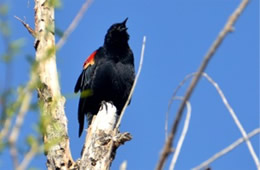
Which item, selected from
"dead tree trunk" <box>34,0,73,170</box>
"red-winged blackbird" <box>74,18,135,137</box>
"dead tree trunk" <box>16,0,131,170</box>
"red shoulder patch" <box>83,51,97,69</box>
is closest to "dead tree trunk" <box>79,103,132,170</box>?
"dead tree trunk" <box>16,0,131,170</box>

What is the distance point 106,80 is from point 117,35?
645mm

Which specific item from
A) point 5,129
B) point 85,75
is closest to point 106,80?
point 85,75

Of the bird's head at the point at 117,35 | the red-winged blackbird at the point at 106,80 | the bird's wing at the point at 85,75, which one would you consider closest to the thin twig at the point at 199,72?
the red-winged blackbird at the point at 106,80

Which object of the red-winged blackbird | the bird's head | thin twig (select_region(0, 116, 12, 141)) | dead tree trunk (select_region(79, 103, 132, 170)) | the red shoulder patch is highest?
the bird's head

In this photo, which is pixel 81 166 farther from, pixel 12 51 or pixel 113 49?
pixel 113 49

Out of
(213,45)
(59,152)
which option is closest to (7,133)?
(213,45)

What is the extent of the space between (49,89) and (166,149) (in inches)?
105

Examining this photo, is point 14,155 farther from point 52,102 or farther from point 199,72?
point 52,102

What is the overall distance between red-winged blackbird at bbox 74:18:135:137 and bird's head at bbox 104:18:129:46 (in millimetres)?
108

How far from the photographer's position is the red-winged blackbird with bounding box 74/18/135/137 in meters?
6.46

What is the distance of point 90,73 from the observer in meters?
6.52

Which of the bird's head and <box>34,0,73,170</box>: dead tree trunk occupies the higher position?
the bird's head

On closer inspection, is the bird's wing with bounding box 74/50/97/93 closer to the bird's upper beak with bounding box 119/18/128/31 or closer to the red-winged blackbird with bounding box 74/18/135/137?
the red-winged blackbird with bounding box 74/18/135/137

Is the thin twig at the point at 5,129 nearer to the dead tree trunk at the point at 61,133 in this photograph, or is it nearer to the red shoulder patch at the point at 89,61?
the dead tree trunk at the point at 61,133
